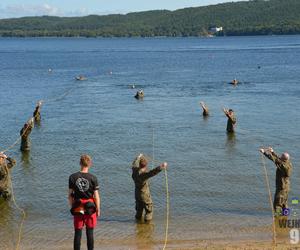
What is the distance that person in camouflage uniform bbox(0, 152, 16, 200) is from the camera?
16891mm

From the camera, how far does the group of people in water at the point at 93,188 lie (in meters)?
10.4

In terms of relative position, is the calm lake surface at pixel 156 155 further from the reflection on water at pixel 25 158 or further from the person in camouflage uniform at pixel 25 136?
the person in camouflage uniform at pixel 25 136

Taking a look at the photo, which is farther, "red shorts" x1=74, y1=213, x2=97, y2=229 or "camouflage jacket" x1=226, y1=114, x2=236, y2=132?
"camouflage jacket" x1=226, y1=114, x2=236, y2=132

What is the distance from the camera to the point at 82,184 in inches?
407

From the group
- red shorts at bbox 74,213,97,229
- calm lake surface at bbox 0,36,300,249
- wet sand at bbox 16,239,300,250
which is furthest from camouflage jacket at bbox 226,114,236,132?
red shorts at bbox 74,213,97,229

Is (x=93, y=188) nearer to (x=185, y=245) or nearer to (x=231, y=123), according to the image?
(x=185, y=245)

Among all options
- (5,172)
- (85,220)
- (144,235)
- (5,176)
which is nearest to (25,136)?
(5,176)

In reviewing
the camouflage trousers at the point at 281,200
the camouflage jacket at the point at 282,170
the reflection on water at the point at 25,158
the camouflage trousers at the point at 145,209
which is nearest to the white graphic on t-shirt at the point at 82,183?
the camouflage trousers at the point at 145,209

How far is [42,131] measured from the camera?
Result: 101 feet

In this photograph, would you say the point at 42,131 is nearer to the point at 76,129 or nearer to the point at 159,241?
the point at 76,129

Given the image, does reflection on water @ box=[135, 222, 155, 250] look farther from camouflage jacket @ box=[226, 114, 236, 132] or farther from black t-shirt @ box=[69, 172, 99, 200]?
camouflage jacket @ box=[226, 114, 236, 132]

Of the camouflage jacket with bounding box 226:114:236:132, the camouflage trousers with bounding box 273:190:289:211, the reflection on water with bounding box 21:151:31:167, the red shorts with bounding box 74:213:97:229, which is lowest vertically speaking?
the reflection on water with bounding box 21:151:31:167

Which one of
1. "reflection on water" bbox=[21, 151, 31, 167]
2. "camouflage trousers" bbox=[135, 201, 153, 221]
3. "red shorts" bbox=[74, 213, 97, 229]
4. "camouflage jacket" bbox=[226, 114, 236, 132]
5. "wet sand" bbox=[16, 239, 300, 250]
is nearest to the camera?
"red shorts" bbox=[74, 213, 97, 229]

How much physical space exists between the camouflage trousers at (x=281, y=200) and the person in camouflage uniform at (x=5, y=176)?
7634 mm
